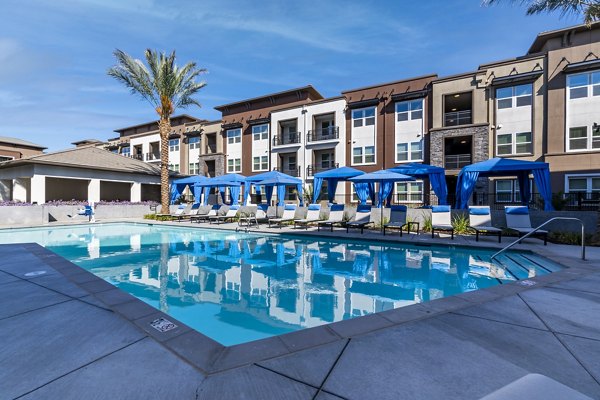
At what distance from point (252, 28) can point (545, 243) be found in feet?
48.2

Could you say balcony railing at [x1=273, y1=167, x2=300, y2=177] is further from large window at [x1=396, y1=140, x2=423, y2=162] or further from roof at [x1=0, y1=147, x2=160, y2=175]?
roof at [x1=0, y1=147, x2=160, y2=175]

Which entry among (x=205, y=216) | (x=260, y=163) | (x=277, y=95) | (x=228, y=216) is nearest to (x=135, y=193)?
(x=205, y=216)

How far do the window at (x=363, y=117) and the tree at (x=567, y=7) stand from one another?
13142 mm

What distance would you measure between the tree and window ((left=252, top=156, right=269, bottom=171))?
22.1m

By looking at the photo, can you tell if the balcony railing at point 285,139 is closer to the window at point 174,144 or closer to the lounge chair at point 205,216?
the lounge chair at point 205,216

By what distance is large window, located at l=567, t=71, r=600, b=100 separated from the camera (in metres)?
17.9

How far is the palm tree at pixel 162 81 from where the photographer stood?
61.6ft

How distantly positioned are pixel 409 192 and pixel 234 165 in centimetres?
1938

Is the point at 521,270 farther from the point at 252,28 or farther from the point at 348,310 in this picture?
the point at 252,28

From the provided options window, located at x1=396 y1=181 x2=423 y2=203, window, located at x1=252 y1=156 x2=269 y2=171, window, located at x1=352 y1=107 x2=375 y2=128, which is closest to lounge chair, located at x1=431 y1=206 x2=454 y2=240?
window, located at x1=396 y1=181 x2=423 y2=203

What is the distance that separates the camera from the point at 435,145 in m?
21.3

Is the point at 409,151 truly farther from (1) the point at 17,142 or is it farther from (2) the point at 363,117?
(1) the point at 17,142

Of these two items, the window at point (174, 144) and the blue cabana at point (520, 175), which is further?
the window at point (174, 144)

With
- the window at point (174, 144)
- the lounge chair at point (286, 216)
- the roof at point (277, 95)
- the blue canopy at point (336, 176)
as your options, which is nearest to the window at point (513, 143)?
the blue canopy at point (336, 176)
